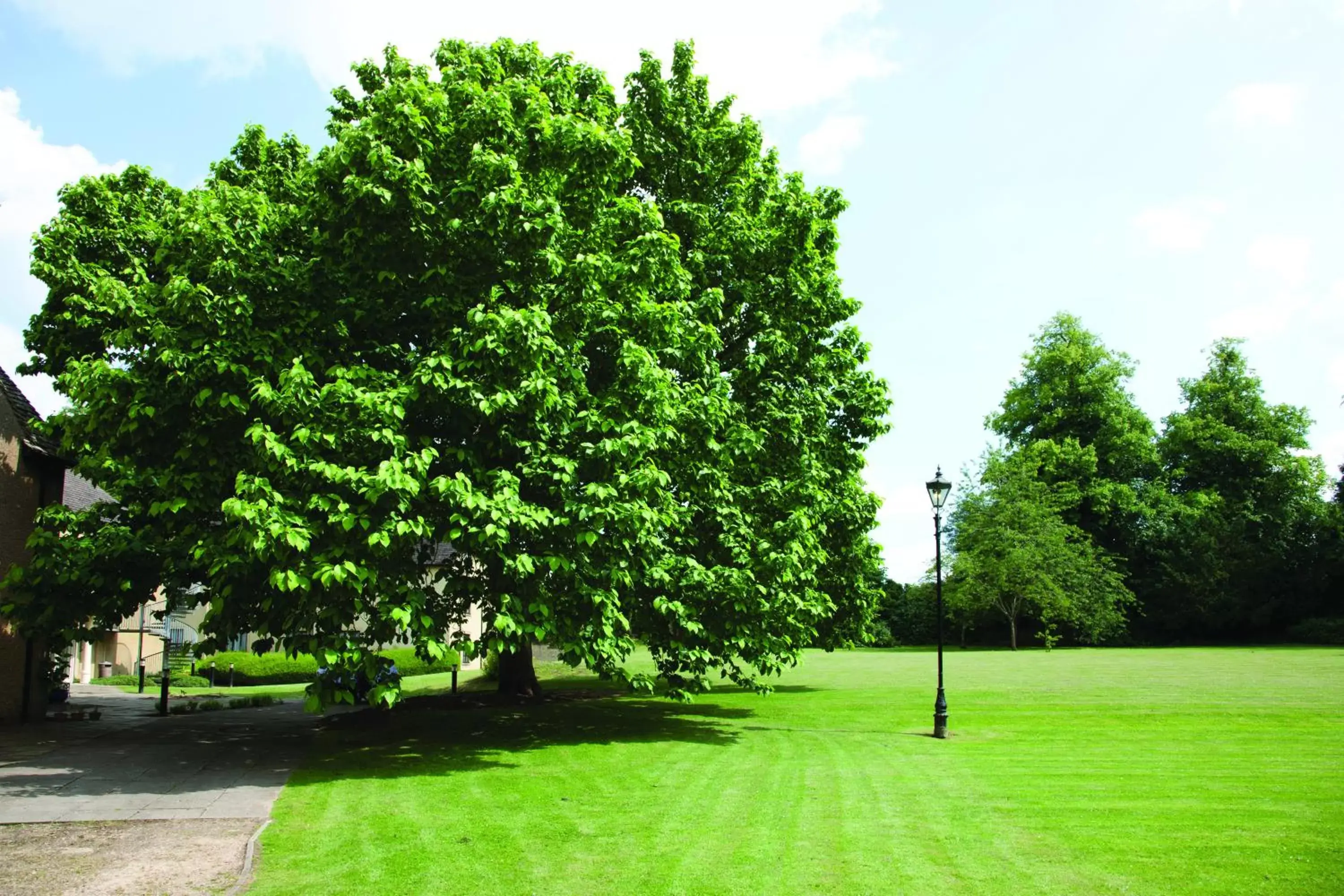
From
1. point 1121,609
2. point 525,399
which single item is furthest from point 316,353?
point 1121,609

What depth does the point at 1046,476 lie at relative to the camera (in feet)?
200

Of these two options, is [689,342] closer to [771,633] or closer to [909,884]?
[771,633]

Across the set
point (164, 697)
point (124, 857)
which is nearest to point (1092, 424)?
point (164, 697)

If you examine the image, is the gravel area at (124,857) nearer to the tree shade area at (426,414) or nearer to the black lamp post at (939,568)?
the tree shade area at (426,414)

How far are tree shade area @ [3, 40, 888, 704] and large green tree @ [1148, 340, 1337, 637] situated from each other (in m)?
49.1

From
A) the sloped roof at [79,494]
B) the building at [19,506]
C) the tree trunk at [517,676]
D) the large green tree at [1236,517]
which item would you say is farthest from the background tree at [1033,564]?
the building at [19,506]

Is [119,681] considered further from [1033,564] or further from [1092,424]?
[1092,424]

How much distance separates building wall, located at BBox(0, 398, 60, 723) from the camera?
19.0 metres

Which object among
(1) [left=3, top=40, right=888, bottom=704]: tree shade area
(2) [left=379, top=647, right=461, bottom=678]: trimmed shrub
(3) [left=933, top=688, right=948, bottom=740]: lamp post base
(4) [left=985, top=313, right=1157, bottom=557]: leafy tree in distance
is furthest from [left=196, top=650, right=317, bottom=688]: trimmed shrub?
(4) [left=985, top=313, right=1157, bottom=557]: leafy tree in distance

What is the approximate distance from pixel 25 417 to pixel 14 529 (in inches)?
106

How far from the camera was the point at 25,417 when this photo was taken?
20250 millimetres

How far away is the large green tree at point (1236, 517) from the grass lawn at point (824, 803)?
38669 millimetres

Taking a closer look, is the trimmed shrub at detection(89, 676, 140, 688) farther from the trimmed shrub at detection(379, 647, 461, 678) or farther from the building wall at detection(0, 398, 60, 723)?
the building wall at detection(0, 398, 60, 723)

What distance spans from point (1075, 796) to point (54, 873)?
1110 centimetres
